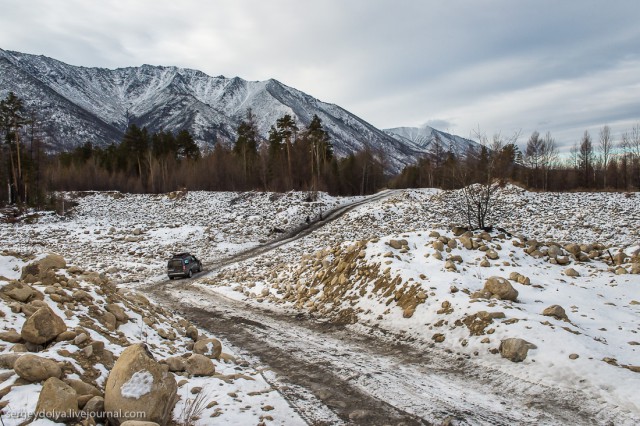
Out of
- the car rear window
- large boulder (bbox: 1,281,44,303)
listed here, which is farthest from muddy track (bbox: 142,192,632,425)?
the car rear window

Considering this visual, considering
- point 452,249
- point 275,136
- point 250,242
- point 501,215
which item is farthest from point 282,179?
point 452,249

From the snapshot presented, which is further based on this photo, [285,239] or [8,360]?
[285,239]

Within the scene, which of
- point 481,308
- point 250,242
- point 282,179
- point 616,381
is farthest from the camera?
point 282,179

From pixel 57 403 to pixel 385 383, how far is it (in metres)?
4.86

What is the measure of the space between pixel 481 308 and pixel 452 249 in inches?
176

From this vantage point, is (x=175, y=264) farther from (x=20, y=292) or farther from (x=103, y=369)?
(x=103, y=369)

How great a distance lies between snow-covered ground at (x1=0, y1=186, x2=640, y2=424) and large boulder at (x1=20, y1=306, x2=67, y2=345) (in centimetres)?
487

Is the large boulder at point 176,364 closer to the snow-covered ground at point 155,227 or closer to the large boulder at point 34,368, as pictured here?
the large boulder at point 34,368

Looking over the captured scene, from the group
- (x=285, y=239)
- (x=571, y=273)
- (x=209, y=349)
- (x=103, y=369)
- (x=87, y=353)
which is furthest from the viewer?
(x=285, y=239)

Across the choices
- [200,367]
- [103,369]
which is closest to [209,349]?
[200,367]

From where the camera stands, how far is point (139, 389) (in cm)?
446

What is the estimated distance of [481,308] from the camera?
8.84 metres

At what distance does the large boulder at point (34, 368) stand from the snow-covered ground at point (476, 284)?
246 inches

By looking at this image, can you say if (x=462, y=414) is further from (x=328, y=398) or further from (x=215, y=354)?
(x=215, y=354)
